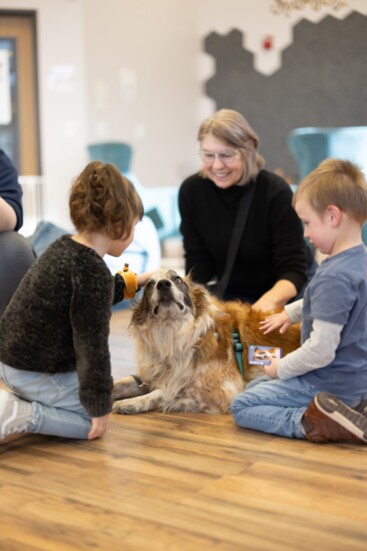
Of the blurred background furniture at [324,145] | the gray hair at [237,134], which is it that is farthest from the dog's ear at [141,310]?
the blurred background furniture at [324,145]

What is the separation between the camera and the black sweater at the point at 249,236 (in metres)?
3.16

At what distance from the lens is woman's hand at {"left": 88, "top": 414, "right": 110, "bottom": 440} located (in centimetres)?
221

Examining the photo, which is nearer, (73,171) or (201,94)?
(201,94)

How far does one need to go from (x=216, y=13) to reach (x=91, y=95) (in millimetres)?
1275

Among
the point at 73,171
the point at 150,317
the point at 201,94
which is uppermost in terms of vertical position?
the point at 201,94

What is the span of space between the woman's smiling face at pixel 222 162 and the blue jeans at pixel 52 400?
1.19 m

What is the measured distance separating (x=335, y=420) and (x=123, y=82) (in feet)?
15.0

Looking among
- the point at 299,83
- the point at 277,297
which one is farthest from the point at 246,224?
the point at 299,83

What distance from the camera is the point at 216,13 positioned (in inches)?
223

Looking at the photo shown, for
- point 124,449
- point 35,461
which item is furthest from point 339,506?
point 35,461

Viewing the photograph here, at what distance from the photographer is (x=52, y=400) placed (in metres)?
2.30

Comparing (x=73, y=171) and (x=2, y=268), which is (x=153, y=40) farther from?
(x=2, y=268)

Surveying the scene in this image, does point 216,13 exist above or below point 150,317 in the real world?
above

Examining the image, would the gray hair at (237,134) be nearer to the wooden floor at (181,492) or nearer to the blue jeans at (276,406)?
the blue jeans at (276,406)
